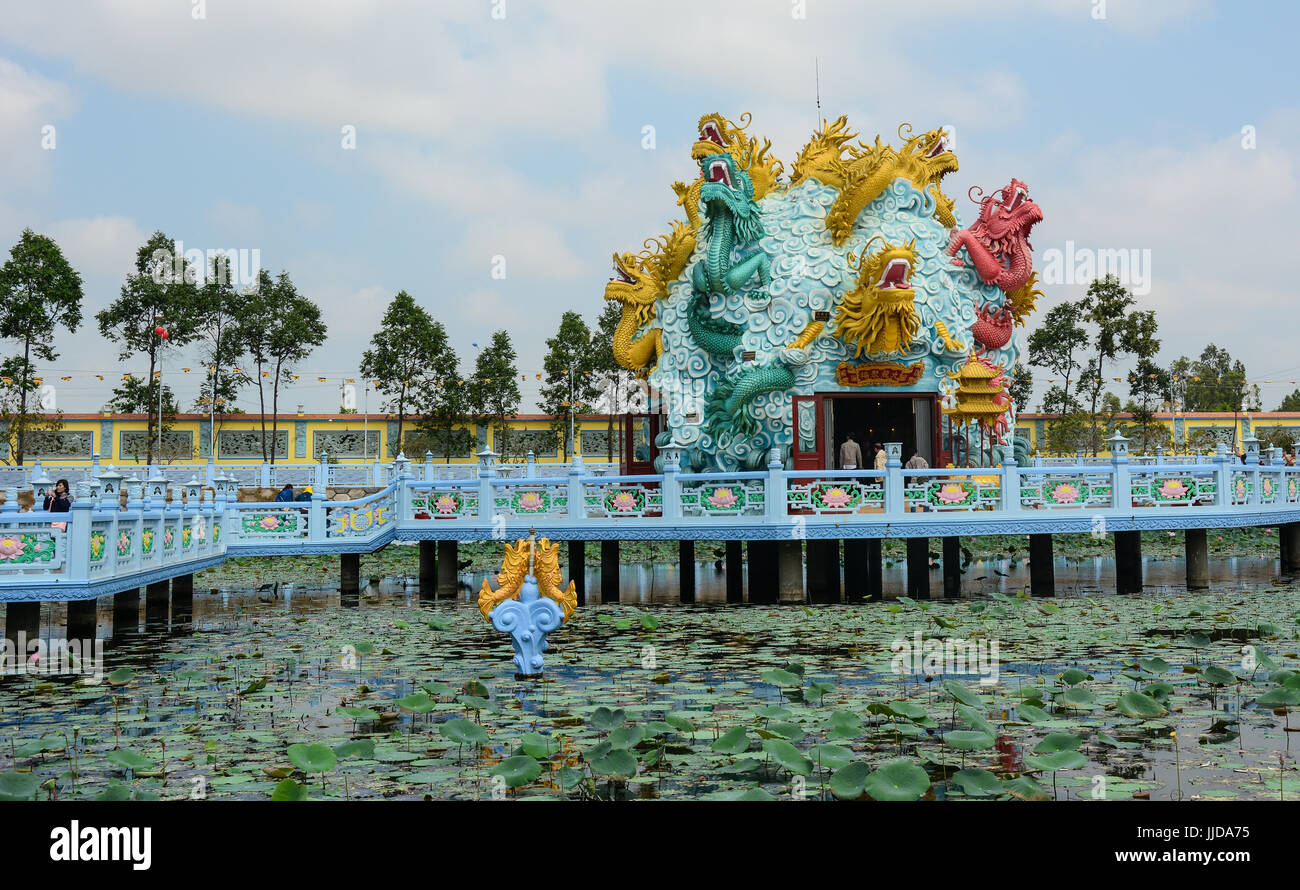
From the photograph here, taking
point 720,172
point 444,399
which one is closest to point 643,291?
point 720,172

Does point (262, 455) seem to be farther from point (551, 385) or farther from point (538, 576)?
point (538, 576)

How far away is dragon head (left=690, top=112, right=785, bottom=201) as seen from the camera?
731 inches

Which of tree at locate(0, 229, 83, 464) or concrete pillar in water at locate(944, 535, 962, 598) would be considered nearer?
concrete pillar in water at locate(944, 535, 962, 598)

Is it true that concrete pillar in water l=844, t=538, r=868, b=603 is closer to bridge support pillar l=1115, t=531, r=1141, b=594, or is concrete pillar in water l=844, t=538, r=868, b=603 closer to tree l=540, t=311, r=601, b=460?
bridge support pillar l=1115, t=531, r=1141, b=594

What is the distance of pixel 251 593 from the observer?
18.9 meters

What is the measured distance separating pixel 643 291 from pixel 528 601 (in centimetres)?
1067

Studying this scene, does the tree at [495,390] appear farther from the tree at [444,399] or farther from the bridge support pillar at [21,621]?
the bridge support pillar at [21,621]

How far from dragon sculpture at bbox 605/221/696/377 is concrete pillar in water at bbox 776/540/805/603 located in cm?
496

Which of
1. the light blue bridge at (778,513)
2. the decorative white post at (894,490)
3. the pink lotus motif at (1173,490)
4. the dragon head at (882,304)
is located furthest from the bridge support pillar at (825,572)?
the pink lotus motif at (1173,490)

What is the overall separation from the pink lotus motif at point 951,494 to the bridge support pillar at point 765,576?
8.27 ft

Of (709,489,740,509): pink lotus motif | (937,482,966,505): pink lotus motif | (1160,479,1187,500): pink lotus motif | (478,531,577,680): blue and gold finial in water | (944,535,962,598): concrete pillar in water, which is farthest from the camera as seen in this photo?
(944,535,962,598): concrete pillar in water

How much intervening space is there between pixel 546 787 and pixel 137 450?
1381 inches

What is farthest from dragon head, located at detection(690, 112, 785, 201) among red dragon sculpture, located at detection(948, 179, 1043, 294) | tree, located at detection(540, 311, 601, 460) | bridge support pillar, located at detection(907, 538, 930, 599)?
tree, located at detection(540, 311, 601, 460)

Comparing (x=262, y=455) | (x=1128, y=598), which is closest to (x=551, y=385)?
(x=262, y=455)
